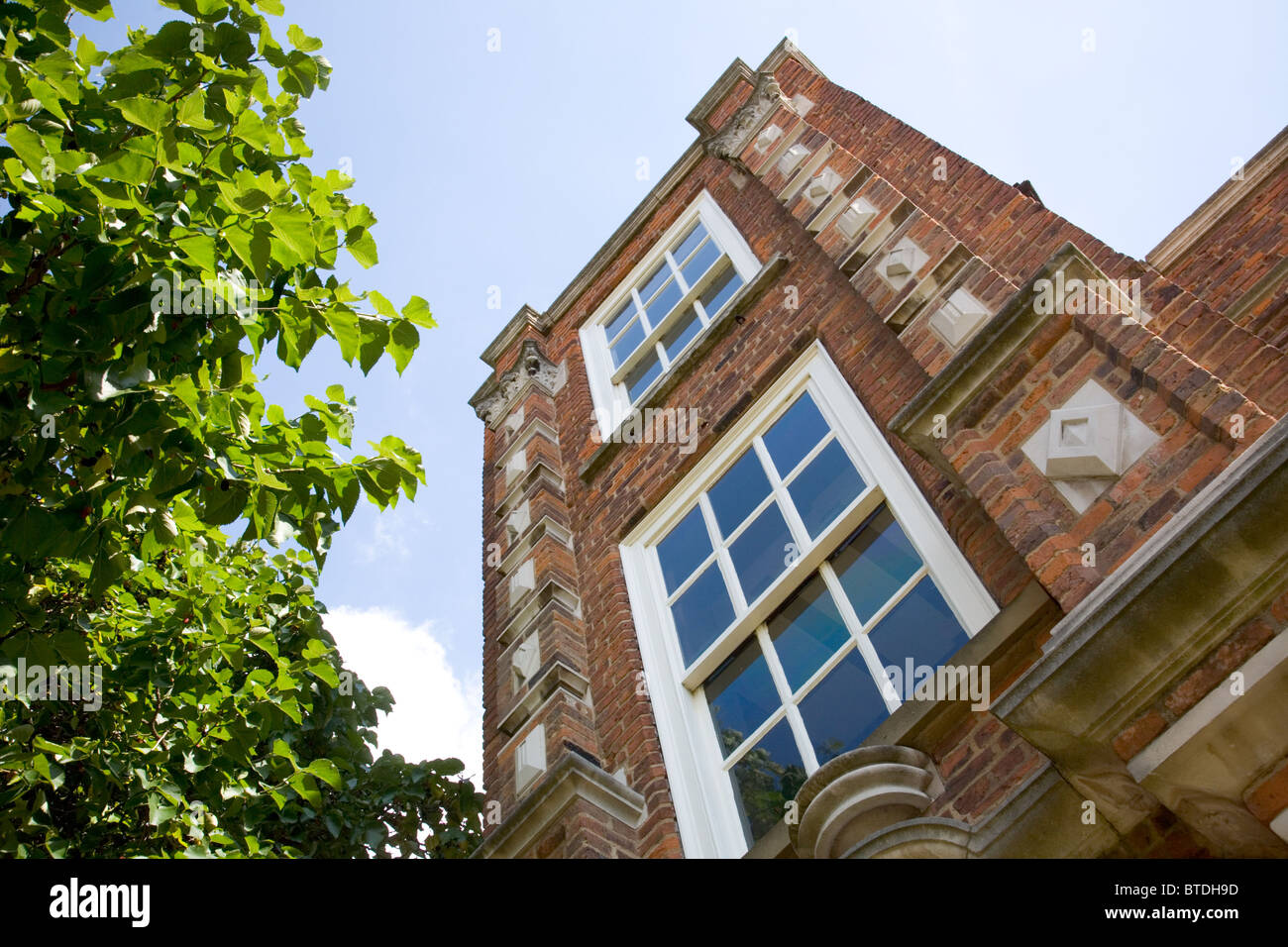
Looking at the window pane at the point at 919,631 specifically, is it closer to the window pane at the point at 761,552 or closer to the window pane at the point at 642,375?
the window pane at the point at 761,552

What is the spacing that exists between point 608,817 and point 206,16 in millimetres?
4270

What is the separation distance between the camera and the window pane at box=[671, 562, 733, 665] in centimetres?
669

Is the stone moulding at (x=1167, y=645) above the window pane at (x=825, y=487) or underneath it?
underneath

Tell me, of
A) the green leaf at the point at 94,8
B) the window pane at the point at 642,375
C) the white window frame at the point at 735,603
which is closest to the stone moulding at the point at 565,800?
the white window frame at the point at 735,603

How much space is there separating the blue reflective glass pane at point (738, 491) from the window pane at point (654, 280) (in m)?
3.88

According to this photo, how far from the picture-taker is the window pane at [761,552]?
21.3ft

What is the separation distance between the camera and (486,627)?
867 cm

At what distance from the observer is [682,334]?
9977 millimetres

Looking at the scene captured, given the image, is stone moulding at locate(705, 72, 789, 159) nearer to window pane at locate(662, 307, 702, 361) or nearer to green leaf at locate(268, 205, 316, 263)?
window pane at locate(662, 307, 702, 361)

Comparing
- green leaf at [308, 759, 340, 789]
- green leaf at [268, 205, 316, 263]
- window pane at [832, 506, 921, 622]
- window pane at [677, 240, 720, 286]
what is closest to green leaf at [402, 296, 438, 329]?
green leaf at [268, 205, 316, 263]

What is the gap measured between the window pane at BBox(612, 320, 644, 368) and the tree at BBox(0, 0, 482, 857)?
5362mm

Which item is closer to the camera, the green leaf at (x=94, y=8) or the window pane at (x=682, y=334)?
the green leaf at (x=94, y=8)

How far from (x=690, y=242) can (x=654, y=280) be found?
0.53 meters
